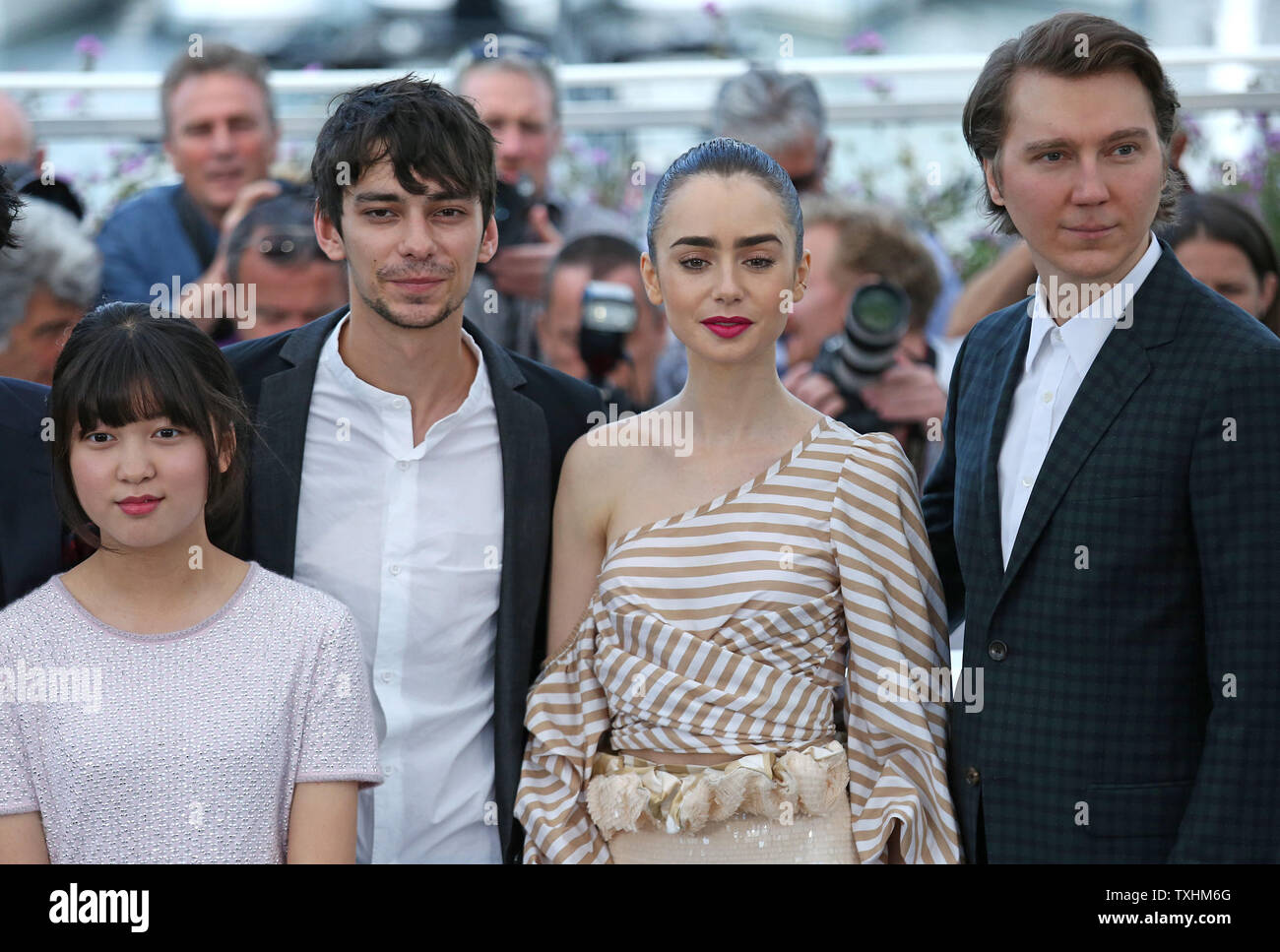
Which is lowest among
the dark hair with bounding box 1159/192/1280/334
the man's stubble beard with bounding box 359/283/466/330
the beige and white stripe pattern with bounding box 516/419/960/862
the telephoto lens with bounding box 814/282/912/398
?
the beige and white stripe pattern with bounding box 516/419/960/862

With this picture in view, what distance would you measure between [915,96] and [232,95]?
6.59ft

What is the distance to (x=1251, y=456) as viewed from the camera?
221 centimetres

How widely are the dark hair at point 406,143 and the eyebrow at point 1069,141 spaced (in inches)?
38.5

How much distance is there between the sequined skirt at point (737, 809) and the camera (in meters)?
2.42

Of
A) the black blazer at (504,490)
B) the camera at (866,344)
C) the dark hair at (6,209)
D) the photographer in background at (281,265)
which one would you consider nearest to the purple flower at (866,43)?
the camera at (866,344)

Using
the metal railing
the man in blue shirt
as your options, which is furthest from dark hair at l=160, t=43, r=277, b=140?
the metal railing

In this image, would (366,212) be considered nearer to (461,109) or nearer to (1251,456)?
(461,109)

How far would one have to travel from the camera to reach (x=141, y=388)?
2.41 metres

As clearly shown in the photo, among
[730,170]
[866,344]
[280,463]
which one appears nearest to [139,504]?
[280,463]

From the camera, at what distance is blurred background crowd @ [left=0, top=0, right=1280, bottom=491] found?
3973 millimetres

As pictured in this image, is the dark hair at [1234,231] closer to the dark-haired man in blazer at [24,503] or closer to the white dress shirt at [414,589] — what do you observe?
the white dress shirt at [414,589]

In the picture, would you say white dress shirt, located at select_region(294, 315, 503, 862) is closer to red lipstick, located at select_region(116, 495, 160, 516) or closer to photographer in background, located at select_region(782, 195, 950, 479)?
red lipstick, located at select_region(116, 495, 160, 516)

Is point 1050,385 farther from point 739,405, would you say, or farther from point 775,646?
point 775,646

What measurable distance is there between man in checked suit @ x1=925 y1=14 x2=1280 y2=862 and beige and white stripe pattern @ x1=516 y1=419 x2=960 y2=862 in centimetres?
10
